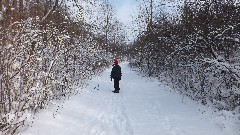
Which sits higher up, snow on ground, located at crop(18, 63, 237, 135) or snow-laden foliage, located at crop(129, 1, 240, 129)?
snow-laden foliage, located at crop(129, 1, 240, 129)

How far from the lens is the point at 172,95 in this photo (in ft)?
43.1

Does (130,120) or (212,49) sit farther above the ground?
(212,49)

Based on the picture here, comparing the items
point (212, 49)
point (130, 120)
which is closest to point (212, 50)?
point (212, 49)

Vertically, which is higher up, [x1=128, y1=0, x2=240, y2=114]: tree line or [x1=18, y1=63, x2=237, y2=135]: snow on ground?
[x1=128, y1=0, x2=240, y2=114]: tree line

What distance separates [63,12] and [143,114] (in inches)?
316

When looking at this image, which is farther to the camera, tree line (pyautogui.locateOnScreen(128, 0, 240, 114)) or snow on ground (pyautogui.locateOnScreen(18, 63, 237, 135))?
tree line (pyautogui.locateOnScreen(128, 0, 240, 114))

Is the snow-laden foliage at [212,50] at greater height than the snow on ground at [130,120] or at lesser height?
greater

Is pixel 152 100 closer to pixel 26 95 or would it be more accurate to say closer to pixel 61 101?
pixel 61 101

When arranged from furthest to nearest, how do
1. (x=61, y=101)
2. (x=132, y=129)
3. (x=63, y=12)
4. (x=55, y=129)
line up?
(x=63, y=12) → (x=61, y=101) → (x=132, y=129) → (x=55, y=129)

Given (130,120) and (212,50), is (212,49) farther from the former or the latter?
(130,120)

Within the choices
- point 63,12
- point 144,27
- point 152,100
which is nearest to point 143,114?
point 152,100

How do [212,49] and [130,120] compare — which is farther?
[212,49]

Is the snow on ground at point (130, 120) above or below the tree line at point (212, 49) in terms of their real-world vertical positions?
below

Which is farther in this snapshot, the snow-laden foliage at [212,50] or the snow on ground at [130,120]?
the snow-laden foliage at [212,50]
